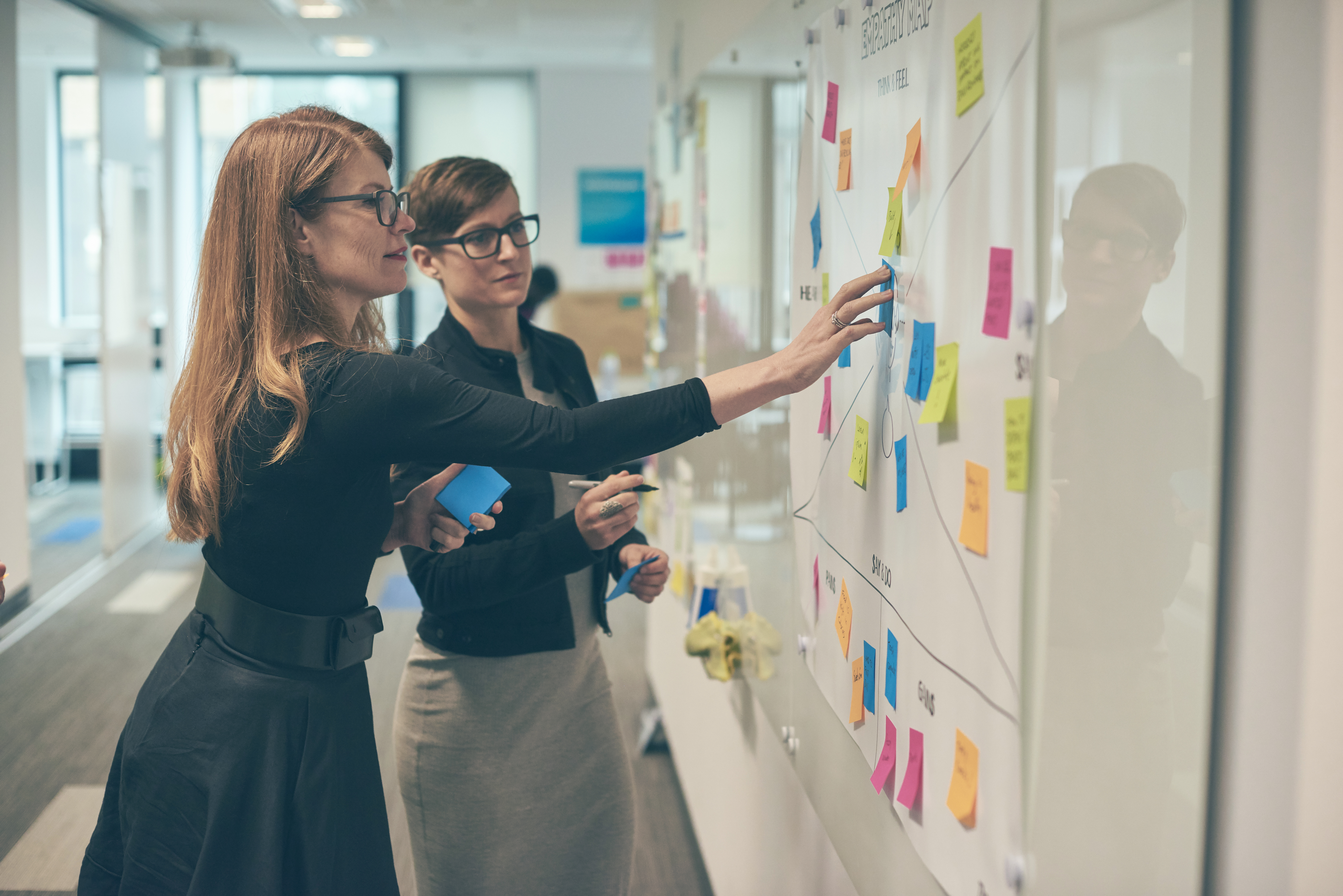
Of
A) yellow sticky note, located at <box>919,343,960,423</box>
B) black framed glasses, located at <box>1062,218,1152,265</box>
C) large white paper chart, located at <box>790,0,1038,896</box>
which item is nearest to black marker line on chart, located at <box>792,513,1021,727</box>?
Result: large white paper chart, located at <box>790,0,1038,896</box>

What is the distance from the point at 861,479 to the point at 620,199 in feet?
22.1

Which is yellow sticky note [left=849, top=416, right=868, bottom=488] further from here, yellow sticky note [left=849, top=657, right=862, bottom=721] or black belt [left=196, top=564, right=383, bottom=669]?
black belt [left=196, top=564, right=383, bottom=669]

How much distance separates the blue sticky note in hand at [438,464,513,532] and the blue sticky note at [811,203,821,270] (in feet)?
1.63

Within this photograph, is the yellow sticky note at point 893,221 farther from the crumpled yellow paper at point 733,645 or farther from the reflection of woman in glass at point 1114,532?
the crumpled yellow paper at point 733,645

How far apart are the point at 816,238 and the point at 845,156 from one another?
0.53 feet

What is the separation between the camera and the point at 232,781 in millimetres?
1124

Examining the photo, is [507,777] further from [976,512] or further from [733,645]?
[976,512]

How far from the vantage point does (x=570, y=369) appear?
1647mm

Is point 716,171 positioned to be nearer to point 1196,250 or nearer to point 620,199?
point 1196,250

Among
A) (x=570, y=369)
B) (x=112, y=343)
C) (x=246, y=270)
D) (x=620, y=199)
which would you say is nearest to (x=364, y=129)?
(x=246, y=270)

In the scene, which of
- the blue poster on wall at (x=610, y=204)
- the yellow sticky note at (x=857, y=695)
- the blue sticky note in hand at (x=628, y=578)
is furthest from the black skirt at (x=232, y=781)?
the blue poster on wall at (x=610, y=204)

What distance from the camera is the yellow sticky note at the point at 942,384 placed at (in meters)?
0.88

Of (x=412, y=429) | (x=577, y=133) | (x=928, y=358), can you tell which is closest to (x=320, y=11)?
(x=577, y=133)

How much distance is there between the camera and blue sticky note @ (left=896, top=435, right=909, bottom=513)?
39.9 inches
